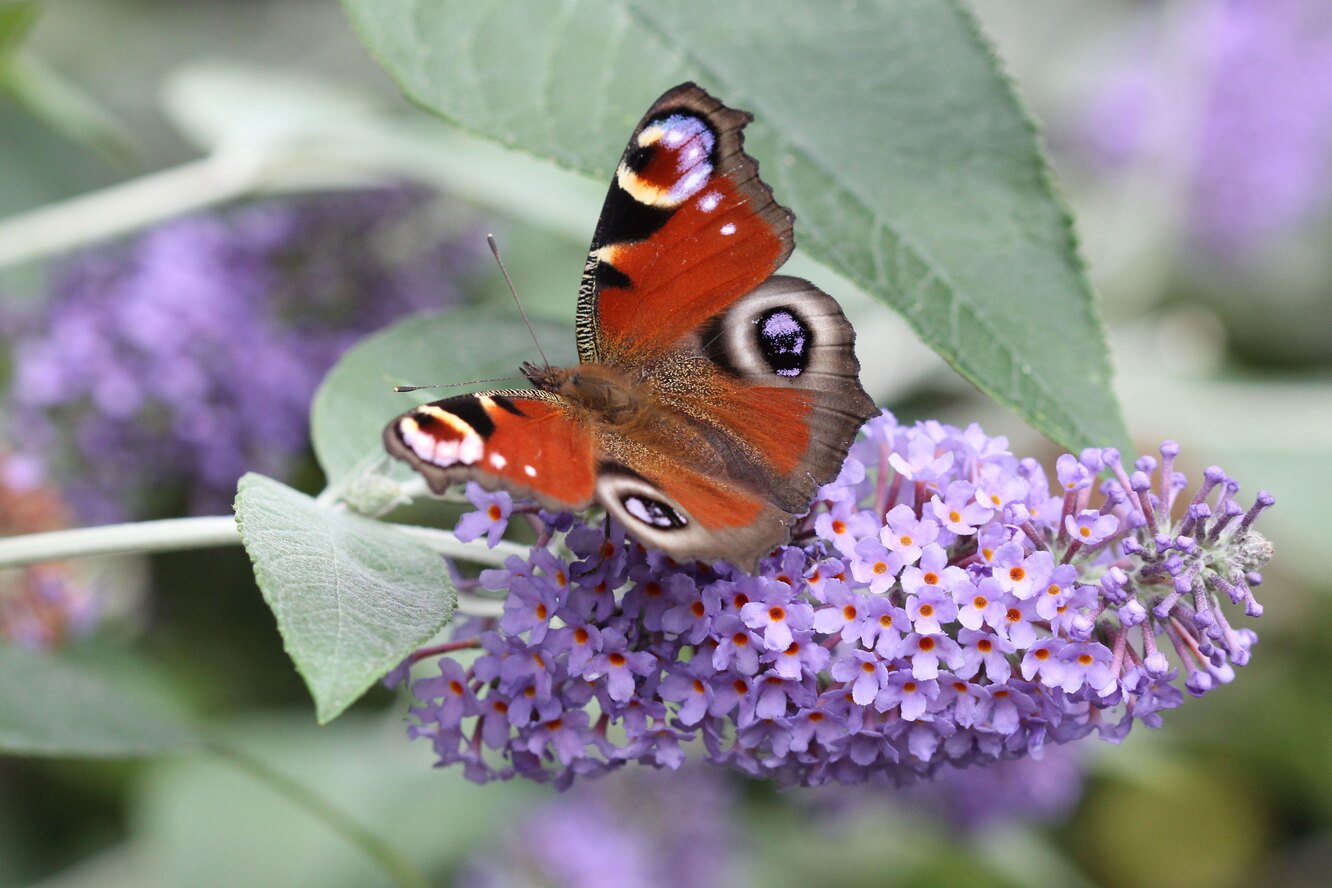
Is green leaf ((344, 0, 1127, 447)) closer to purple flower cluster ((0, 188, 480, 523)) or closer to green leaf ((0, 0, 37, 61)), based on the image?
green leaf ((0, 0, 37, 61))

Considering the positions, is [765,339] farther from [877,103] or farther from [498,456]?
[498,456]

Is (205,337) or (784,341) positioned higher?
(784,341)

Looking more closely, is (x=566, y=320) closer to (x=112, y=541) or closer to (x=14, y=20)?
(x=112, y=541)

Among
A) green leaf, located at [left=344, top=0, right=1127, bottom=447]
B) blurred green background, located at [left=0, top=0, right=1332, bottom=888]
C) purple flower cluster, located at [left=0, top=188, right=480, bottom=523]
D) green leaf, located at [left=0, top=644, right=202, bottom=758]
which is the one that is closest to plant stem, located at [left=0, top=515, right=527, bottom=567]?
green leaf, located at [left=0, top=644, right=202, bottom=758]

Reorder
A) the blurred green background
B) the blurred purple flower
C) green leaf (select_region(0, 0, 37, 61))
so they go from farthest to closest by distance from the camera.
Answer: the blurred purple flower
the blurred green background
green leaf (select_region(0, 0, 37, 61))

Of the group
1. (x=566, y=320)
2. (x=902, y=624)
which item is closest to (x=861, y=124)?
(x=566, y=320)

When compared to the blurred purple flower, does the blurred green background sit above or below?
below

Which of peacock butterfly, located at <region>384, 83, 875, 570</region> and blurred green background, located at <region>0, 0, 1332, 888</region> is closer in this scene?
peacock butterfly, located at <region>384, 83, 875, 570</region>
